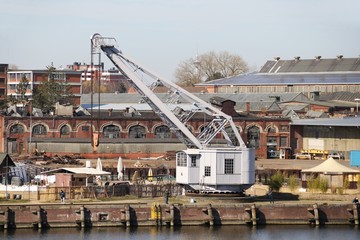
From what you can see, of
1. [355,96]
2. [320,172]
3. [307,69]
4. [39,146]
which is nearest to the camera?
[320,172]

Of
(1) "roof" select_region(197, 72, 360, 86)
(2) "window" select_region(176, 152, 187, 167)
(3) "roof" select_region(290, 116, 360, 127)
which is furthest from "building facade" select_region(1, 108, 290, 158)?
(1) "roof" select_region(197, 72, 360, 86)

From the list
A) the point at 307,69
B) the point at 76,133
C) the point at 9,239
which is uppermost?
the point at 307,69

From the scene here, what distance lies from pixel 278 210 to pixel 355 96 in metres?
75.8

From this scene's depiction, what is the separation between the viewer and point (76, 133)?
11319cm

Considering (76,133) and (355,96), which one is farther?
(355,96)

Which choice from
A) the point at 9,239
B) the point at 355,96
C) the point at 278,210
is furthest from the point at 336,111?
the point at 9,239

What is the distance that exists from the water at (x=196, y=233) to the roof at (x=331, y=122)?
41092 mm

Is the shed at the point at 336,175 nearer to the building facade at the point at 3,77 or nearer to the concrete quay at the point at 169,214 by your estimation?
the concrete quay at the point at 169,214

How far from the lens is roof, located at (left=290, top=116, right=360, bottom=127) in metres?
111

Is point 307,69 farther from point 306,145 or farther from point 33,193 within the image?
point 33,193

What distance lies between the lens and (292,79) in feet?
526

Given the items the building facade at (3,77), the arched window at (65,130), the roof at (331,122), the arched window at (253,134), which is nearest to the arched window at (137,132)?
the arched window at (65,130)

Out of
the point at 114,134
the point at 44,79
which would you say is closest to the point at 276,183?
the point at 114,134

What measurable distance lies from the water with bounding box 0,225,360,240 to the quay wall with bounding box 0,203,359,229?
65 centimetres
